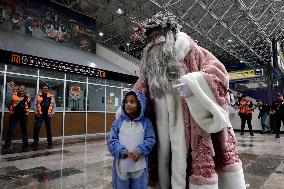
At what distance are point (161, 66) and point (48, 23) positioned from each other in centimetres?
1176

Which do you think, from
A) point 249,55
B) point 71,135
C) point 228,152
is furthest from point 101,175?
point 249,55

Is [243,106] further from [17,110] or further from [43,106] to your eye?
[17,110]

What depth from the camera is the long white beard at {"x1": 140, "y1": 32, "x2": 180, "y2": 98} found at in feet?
5.32

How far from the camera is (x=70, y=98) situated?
33.9 ft

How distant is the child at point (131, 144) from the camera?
173 cm

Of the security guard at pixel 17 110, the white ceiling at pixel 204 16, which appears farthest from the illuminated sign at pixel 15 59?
the white ceiling at pixel 204 16

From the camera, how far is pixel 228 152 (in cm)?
147

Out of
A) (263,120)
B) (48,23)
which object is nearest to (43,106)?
(48,23)

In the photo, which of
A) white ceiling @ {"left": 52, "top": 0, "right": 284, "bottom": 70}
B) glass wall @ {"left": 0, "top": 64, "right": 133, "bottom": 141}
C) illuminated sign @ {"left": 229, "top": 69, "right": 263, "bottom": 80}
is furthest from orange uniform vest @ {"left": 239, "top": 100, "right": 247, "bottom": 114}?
illuminated sign @ {"left": 229, "top": 69, "right": 263, "bottom": 80}

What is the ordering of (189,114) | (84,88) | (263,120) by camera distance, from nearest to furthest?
(189,114) → (84,88) → (263,120)

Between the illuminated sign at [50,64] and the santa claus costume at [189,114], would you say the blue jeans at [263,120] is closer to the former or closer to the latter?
the illuminated sign at [50,64]

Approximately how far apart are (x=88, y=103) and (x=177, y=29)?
384 inches

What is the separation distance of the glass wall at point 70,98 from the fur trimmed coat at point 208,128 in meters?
7.30

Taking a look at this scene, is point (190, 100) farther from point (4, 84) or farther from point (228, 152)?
point (4, 84)
